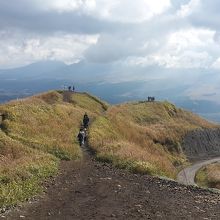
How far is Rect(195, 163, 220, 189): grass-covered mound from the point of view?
67.5 m

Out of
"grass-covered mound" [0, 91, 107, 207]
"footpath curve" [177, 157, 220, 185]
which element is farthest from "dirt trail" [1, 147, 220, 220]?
"footpath curve" [177, 157, 220, 185]

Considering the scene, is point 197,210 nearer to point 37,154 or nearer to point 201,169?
point 37,154

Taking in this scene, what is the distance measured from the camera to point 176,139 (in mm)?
107500

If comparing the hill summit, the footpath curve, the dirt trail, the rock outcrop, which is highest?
the hill summit

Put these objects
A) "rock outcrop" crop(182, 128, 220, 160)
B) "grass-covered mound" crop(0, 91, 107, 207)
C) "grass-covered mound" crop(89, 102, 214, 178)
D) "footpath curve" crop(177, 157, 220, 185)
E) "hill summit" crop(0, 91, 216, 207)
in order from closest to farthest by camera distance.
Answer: "grass-covered mound" crop(0, 91, 107, 207)
"hill summit" crop(0, 91, 216, 207)
"grass-covered mound" crop(89, 102, 214, 178)
"footpath curve" crop(177, 157, 220, 185)
"rock outcrop" crop(182, 128, 220, 160)

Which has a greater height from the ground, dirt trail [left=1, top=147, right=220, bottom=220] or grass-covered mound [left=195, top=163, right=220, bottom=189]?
dirt trail [left=1, top=147, right=220, bottom=220]

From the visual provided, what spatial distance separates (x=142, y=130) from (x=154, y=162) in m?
51.3

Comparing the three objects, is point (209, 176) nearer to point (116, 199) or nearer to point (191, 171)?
point (191, 171)

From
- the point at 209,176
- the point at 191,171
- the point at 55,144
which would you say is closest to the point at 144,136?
the point at 191,171

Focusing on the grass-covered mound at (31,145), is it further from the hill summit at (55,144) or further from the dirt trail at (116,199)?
the dirt trail at (116,199)

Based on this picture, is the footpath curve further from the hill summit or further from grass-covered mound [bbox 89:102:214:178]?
the hill summit

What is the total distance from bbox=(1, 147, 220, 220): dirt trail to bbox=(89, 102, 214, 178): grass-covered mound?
18.0ft

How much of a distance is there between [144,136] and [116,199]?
6437cm

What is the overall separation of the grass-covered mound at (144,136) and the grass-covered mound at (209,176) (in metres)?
4.94
